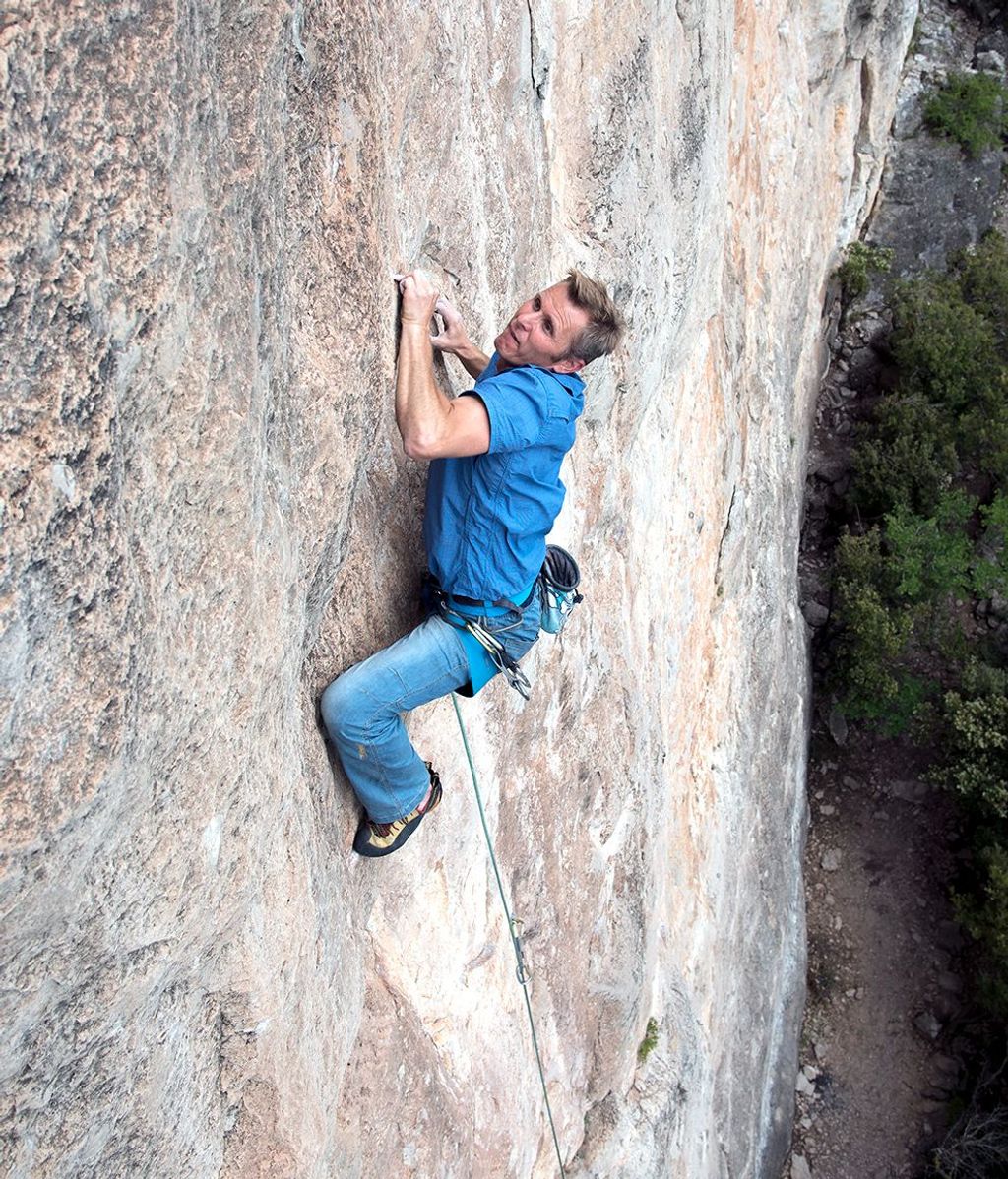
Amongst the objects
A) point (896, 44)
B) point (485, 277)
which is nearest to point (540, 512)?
point (485, 277)

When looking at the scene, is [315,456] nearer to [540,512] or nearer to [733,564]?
[540,512]

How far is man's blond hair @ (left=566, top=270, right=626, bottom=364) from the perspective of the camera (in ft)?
11.1

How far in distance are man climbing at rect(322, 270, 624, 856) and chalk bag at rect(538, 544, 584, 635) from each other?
0.25 meters

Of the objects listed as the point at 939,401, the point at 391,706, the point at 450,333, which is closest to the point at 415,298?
the point at 450,333

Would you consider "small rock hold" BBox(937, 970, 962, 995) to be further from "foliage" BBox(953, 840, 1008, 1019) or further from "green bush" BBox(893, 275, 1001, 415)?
"green bush" BBox(893, 275, 1001, 415)

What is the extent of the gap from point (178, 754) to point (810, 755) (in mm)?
13165

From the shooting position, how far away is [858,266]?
573 inches

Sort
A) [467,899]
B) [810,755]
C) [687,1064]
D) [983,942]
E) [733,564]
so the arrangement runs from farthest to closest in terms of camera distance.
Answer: [810,755], [983,942], [733,564], [687,1064], [467,899]

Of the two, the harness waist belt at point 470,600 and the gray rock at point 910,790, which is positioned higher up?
the harness waist belt at point 470,600

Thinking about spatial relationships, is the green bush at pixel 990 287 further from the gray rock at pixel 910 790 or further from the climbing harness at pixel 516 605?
the climbing harness at pixel 516 605

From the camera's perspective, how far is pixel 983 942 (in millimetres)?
12547

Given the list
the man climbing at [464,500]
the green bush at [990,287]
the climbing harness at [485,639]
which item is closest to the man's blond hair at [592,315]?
the man climbing at [464,500]

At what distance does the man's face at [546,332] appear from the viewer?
340 cm

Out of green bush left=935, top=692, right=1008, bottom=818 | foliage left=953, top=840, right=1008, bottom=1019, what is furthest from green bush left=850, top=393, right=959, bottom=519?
foliage left=953, top=840, right=1008, bottom=1019
